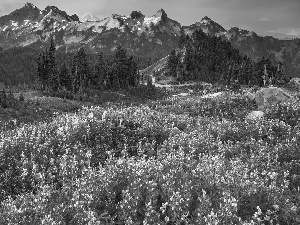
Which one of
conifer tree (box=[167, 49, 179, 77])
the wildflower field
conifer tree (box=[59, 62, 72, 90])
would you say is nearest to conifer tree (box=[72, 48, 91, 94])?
conifer tree (box=[59, 62, 72, 90])

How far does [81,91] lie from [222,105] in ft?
257

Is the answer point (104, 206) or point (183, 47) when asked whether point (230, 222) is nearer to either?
point (104, 206)

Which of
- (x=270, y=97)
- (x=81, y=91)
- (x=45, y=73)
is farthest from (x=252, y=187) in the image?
(x=45, y=73)

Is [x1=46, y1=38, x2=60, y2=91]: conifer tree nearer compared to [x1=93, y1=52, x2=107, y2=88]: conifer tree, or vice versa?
[x1=46, y1=38, x2=60, y2=91]: conifer tree

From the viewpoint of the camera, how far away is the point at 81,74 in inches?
4242

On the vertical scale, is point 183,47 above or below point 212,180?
above

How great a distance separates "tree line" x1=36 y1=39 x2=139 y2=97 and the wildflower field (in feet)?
256

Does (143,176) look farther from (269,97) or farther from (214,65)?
(214,65)

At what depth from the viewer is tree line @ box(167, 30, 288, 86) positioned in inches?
5625

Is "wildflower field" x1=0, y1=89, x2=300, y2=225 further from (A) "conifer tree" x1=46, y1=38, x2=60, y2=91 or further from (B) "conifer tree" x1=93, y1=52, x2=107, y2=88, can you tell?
(B) "conifer tree" x1=93, y1=52, x2=107, y2=88

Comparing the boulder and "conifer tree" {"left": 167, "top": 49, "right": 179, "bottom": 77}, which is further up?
"conifer tree" {"left": 167, "top": 49, "right": 179, "bottom": 77}

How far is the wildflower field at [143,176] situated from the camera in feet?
21.1

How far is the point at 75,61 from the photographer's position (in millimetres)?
110688

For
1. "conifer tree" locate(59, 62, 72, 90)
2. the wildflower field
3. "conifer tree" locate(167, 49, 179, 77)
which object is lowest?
the wildflower field
